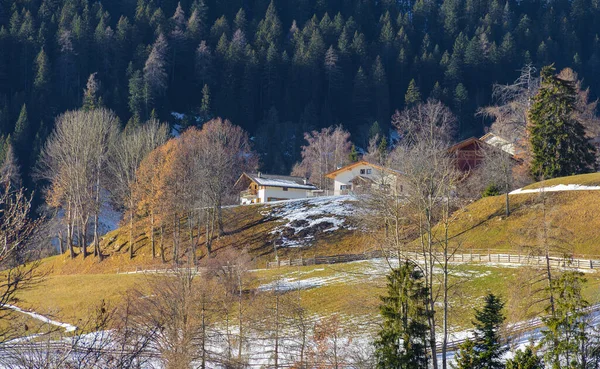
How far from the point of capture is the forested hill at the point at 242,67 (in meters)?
135

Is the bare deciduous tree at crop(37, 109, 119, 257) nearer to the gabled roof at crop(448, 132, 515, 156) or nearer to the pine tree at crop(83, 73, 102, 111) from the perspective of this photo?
the gabled roof at crop(448, 132, 515, 156)

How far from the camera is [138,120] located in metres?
125

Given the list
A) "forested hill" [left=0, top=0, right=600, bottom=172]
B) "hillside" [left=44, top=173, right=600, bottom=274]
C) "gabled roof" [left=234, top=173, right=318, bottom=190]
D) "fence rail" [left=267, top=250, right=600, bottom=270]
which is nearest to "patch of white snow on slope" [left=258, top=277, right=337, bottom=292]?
"fence rail" [left=267, top=250, right=600, bottom=270]

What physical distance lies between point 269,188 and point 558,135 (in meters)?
38.2

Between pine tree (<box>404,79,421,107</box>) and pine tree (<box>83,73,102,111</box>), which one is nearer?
pine tree (<box>83,73,102,111</box>)

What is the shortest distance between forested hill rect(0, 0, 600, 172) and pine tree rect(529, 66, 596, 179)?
68466 millimetres

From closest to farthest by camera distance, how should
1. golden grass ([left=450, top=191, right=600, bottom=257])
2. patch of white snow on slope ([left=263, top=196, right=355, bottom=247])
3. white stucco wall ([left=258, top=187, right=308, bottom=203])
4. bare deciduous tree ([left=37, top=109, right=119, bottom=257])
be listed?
golden grass ([left=450, top=191, right=600, bottom=257]) → patch of white snow on slope ([left=263, top=196, right=355, bottom=247]) → bare deciduous tree ([left=37, top=109, right=119, bottom=257]) → white stucco wall ([left=258, top=187, right=308, bottom=203])

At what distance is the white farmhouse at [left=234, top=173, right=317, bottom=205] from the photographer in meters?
92.0

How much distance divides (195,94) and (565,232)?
122056mm

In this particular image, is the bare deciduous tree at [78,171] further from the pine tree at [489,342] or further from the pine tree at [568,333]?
the pine tree at [568,333]

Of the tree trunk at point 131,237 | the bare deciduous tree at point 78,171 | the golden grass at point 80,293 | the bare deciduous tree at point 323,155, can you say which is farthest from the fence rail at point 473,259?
the bare deciduous tree at point 323,155

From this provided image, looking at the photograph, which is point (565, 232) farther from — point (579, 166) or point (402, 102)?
point (402, 102)

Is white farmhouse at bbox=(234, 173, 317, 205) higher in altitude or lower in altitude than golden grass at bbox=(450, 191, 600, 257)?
higher

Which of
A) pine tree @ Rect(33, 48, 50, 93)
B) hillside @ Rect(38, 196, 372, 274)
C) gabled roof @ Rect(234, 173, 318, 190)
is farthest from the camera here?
pine tree @ Rect(33, 48, 50, 93)
